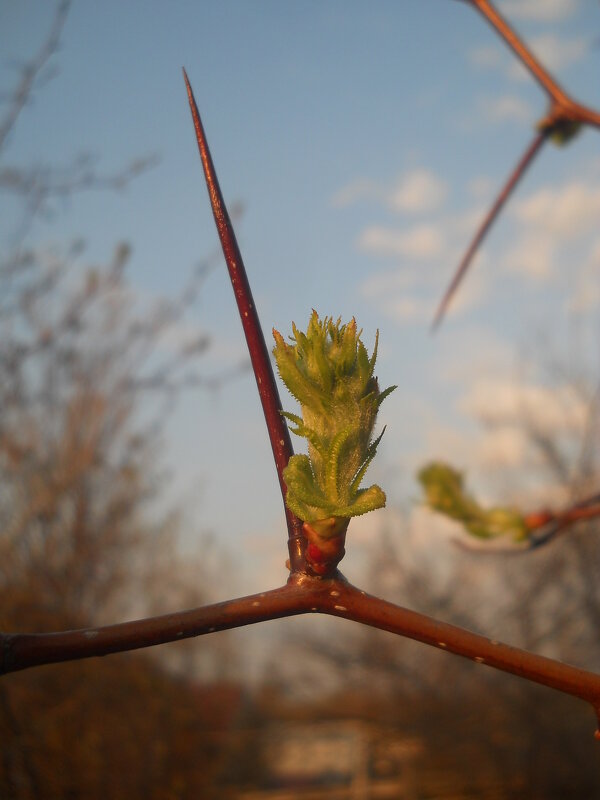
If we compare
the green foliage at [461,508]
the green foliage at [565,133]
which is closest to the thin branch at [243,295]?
the green foliage at [565,133]

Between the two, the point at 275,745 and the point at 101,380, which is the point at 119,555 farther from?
the point at 275,745

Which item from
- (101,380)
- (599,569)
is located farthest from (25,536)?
(599,569)

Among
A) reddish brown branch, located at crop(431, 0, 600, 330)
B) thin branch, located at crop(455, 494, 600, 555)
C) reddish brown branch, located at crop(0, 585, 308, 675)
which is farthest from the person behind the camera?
thin branch, located at crop(455, 494, 600, 555)

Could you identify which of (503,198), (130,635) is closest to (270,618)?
(130,635)

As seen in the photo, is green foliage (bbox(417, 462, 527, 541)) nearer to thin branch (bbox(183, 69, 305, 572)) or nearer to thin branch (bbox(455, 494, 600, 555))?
thin branch (bbox(455, 494, 600, 555))

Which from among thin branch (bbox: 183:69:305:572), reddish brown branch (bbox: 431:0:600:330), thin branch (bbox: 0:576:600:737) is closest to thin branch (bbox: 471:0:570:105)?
reddish brown branch (bbox: 431:0:600:330)

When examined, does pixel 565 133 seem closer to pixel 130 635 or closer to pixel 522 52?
pixel 522 52

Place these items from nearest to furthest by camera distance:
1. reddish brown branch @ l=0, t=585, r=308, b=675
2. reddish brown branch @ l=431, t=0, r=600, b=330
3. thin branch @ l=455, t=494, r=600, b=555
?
reddish brown branch @ l=0, t=585, r=308, b=675, reddish brown branch @ l=431, t=0, r=600, b=330, thin branch @ l=455, t=494, r=600, b=555

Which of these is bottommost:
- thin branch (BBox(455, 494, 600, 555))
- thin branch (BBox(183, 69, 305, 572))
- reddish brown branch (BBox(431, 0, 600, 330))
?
thin branch (BBox(455, 494, 600, 555))
